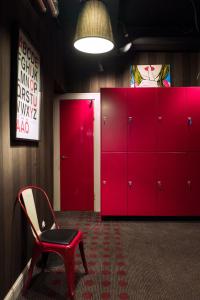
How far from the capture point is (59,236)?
2094 mm

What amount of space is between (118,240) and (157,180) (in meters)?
→ 1.19

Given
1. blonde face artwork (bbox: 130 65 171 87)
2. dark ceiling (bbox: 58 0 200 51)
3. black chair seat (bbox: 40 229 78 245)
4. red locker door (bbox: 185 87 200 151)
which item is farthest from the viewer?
blonde face artwork (bbox: 130 65 171 87)

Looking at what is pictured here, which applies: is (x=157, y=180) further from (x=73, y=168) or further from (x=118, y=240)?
(x=73, y=168)

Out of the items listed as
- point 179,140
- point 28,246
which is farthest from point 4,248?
point 179,140

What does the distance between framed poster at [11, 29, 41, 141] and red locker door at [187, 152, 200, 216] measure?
8.15 feet

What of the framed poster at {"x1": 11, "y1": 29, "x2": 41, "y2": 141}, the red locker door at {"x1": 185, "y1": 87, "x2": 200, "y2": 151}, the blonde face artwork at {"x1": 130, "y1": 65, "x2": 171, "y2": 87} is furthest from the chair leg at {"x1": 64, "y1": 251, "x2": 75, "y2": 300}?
the blonde face artwork at {"x1": 130, "y1": 65, "x2": 171, "y2": 87}

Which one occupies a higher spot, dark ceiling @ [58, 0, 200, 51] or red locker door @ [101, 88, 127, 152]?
dark ceiling @ [58, 0, 200, 51]

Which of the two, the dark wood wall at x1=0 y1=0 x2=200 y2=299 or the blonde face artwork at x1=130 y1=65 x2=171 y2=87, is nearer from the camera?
the dark wood wall at x1=0 y1=0 x2=200 y2=299

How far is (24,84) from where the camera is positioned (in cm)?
212

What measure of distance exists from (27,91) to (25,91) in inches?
2.2

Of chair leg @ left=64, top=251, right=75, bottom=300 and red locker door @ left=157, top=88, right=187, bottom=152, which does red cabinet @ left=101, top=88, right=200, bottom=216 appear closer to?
red locker door @ left=157, top=88, right=187, bottom=152

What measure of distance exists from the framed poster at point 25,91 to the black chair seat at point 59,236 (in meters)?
0.86

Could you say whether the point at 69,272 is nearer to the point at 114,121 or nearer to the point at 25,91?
the point at 25,91

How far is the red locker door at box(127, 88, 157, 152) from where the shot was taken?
3.88 metres
